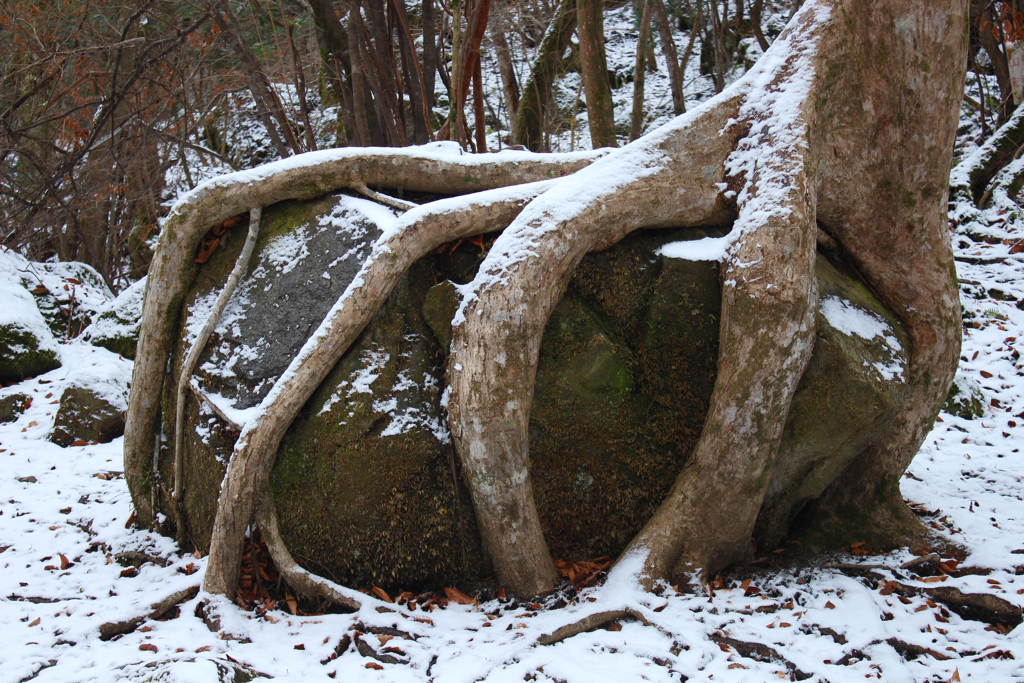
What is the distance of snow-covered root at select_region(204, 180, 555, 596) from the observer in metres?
2.82

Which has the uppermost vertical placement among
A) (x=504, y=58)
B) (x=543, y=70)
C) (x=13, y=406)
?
(x=504, y=58)

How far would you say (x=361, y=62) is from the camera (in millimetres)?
6039

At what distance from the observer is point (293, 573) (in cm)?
283

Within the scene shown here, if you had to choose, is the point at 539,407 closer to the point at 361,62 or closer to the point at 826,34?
the point at 826,34

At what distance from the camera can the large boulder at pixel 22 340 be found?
597cm

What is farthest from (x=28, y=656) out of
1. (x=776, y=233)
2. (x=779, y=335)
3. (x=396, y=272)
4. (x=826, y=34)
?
(x=826, y=34)

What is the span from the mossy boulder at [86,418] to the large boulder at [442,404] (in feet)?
8.47

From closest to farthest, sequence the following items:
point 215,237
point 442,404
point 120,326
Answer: point 442,404
point 215,237
point 120,326

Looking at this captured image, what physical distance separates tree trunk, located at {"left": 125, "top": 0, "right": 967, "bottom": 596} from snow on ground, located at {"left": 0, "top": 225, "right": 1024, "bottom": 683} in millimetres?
250

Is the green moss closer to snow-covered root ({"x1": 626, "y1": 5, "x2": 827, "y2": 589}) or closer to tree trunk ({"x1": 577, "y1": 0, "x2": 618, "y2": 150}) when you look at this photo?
tree trunk ({"x1": 577, "y1": 0, "x2": 618, "y2": 150})

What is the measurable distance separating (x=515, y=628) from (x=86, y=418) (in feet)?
14.6

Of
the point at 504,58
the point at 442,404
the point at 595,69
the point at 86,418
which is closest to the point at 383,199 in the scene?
the point at 442,404

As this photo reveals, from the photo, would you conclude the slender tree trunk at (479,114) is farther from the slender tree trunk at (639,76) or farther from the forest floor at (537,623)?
the slender tree trunk at (639,76)

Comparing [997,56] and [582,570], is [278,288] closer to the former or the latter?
[582,570]
